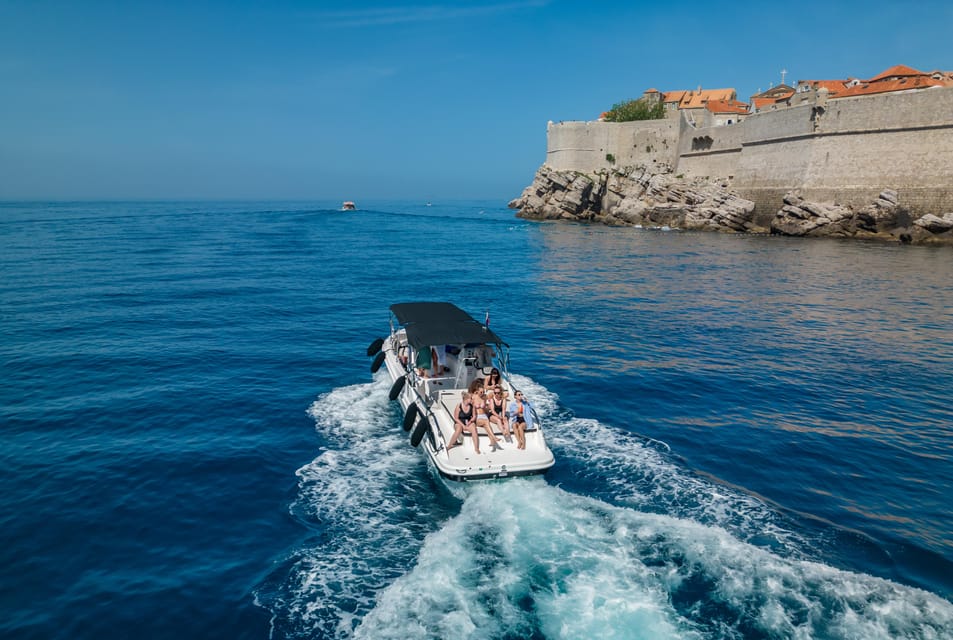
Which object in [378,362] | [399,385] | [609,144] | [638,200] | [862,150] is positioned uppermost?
[609,144]

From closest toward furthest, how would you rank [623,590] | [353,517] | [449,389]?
[623,590] < [353,517] < [449,389]

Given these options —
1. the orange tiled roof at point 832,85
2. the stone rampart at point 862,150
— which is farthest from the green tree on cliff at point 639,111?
the stone rampart at point 862,150

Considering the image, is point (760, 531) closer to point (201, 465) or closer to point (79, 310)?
point (201, 465)

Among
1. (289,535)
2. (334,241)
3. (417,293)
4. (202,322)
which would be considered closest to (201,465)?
(289,535)

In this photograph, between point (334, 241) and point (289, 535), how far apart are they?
164ft

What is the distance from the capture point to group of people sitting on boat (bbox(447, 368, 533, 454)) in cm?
1086

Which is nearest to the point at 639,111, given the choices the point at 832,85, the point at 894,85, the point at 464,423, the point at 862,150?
the point at 832,85

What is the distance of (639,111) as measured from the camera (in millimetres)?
82125

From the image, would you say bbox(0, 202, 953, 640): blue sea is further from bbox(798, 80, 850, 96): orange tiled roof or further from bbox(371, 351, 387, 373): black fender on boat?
bbox(798, 80, 850, 96): orange tiled roof

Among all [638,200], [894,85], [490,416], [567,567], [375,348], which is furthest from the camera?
[638,200]

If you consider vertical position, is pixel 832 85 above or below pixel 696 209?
above

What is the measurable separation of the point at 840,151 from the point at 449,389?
163 feet

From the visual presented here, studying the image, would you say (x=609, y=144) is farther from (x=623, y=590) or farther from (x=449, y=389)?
(x=623, y=590)

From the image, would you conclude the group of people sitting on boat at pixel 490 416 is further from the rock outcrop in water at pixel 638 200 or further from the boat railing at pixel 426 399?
the rock outcrop in water at pixel 638 200
